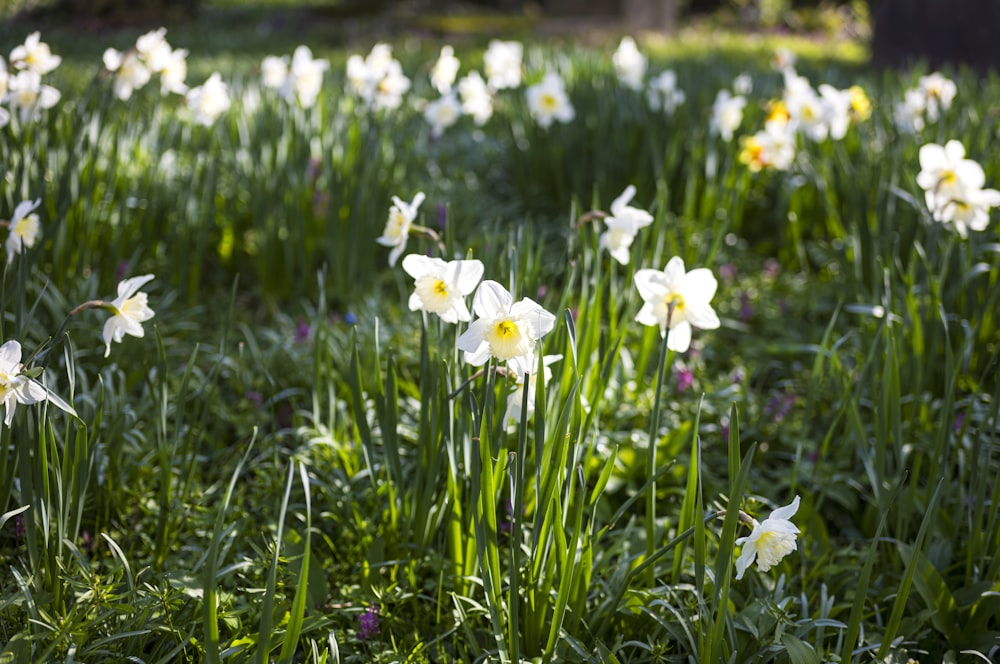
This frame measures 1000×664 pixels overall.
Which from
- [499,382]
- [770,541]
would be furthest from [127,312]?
[770,541]

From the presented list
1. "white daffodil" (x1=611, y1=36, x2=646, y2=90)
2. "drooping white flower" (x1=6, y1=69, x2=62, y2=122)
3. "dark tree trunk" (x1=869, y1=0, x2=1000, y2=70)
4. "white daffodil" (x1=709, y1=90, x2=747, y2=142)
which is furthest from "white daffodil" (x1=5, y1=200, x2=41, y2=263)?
"dark tree trunk" (x1=869, y1=0, x2=1000, y2=70)

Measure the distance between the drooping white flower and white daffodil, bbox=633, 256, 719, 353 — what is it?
5.66 ft

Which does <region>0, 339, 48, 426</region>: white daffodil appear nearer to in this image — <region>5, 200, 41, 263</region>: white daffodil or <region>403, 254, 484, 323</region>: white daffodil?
<region>5, 200, 41, 263</region>: white daffodil

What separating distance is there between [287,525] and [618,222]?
0.90 m

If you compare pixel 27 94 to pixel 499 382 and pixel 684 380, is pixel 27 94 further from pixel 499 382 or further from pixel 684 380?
pixel 684 380

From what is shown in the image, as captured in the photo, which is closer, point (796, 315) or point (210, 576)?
point (210, 576)

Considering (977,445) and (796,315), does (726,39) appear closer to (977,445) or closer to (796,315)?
(796,315)

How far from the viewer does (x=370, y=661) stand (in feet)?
4.50

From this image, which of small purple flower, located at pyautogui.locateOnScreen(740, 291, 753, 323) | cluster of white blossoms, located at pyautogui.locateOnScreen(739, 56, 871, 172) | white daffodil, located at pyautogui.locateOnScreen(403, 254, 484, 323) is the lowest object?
small purple flower, located at pyautogui.locateOnScreen(740, 291, 753, 323)

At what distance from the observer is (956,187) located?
6.37 ft

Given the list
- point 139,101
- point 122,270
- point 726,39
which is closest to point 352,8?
point 726,39

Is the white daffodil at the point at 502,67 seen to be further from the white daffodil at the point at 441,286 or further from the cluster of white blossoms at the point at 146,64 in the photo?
the white daffodil at the point at 441,286

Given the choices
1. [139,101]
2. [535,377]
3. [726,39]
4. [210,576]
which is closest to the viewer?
[210,576]

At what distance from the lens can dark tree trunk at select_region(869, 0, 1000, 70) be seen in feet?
18.2
